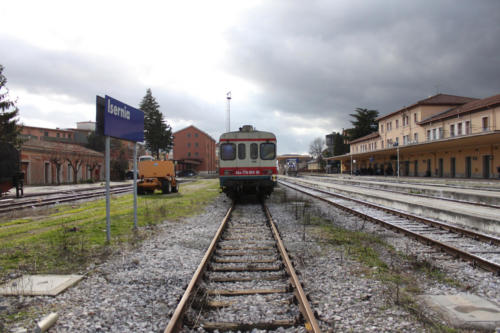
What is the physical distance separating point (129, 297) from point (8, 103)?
37015mm

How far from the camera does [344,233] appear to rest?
808 cm

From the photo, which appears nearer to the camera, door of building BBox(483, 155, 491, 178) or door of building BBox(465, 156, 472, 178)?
door of building BBox(483, 155, 491, 178)

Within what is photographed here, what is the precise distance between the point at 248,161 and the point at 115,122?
743cm

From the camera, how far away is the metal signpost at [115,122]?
702 centimetres

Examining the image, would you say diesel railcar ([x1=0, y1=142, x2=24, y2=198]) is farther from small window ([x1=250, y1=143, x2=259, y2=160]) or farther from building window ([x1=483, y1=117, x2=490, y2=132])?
building window ([x1=483, y1=117, x2=490, y2=132])

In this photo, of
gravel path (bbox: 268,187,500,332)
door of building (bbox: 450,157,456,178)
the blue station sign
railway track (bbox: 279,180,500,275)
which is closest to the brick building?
door of building (bbox: 450,157,456,178)

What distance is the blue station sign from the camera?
712cm

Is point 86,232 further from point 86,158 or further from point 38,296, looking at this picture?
point 86,158

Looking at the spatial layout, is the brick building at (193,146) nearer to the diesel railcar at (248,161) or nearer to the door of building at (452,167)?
the door of building at (452,167)

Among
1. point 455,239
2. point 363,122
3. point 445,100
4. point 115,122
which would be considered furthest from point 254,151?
point 363,122

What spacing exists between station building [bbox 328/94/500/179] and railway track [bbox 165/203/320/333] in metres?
26.5

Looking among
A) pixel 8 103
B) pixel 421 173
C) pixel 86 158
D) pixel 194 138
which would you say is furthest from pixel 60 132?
pixel 421 173

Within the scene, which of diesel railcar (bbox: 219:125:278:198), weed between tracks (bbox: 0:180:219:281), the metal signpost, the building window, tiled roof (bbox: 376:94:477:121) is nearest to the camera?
weed between tracks (bbox: 0:180:219:281)

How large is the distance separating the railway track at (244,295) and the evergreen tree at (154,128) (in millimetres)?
66591
